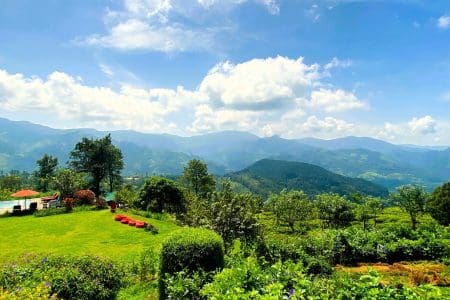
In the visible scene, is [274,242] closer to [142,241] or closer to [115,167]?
[142,241]

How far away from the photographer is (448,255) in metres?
19.7

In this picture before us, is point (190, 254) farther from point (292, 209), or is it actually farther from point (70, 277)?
point (292, 209)

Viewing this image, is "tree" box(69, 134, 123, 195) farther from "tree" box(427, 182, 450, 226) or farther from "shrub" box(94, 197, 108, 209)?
"tree" box(427, 182, 450, 226)

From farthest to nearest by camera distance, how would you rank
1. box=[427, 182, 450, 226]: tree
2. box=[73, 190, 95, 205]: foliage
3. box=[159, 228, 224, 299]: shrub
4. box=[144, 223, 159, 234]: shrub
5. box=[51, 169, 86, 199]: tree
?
1. box=[51, 169, 86, 199]: tree
2. box=[73, 190, 95, 205]: foliage
3. box=[427, 182, 450, 226]: tree
4. box=[144, 223, 159, 234]: shrub
5. box=[159, 228, 224, 299]: shrub

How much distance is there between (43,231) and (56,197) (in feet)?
58.5

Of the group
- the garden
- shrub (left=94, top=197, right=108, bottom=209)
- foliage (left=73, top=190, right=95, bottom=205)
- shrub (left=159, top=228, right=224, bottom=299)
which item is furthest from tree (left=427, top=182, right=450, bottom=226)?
foliage (left=73, top=190, right=95, bottom=205)

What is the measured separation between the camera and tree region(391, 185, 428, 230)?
38.4 m

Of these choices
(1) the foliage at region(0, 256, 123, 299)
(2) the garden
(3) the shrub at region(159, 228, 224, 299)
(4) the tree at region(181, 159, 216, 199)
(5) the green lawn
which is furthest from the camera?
(4) the tree at region(181, 159, 216, 199)

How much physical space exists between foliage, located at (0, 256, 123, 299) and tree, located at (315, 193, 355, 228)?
33.2 meters

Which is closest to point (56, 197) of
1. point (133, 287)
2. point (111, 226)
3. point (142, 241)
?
point (111, 226)

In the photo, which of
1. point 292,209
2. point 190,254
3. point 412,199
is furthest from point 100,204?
point 412,199

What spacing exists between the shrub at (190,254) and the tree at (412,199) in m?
35.1

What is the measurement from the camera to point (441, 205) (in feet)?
116

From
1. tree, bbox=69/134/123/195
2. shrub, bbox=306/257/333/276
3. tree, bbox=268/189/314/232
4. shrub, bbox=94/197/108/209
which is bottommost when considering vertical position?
tree, bbox=268/189/314/232
